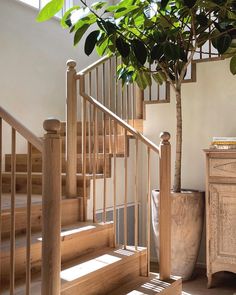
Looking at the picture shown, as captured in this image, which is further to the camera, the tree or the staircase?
the tree

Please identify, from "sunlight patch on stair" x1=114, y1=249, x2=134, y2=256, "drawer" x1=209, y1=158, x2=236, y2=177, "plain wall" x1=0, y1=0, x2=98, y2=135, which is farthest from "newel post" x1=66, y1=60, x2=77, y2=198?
"drawer" x1=209, y1=158, x2=236, y2=177

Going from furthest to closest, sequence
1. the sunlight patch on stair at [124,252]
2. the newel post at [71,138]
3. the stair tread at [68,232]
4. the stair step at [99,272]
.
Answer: the newel post at [71,138] → the sunlight patch on stair at [124,252] → the stair tread at [68,232] → the stair step at [99,272]

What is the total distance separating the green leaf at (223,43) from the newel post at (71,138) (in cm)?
123

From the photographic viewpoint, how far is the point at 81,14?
102 inches

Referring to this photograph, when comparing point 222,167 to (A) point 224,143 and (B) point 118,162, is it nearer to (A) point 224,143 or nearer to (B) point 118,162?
(A) point 224,143

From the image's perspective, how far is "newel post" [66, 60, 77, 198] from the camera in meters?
3.19

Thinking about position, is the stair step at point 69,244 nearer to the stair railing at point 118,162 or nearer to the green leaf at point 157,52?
the stair railing at point 118,162

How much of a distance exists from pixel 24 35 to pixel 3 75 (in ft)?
1.90

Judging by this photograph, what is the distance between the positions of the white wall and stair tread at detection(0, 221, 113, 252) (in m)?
1.27

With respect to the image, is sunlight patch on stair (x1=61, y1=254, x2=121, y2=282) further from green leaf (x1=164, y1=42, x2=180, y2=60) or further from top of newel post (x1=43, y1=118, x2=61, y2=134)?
green leaf (x1=164, y1=42, x2=180, y2=60)

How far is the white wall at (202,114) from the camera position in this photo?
3.83 m

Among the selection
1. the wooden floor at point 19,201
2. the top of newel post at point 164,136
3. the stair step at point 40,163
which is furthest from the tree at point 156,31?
the wooden floor at point 19,201

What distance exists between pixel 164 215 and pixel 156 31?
1.37m

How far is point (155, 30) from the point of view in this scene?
3.00 metres
